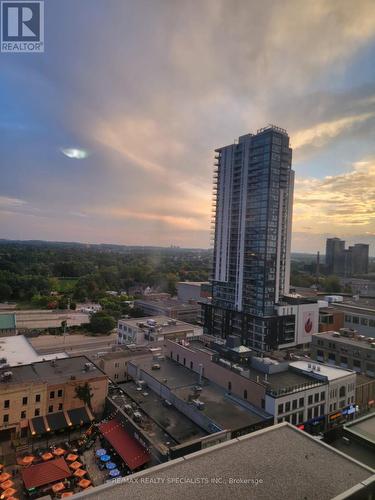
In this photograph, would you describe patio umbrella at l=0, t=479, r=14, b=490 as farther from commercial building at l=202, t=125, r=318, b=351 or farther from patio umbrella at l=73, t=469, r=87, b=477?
commercial building at l=202, t=125, r=318, b=351

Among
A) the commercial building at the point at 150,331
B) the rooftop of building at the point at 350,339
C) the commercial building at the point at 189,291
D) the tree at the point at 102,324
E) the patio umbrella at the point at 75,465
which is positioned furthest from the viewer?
the commercial building at the point at 189,291

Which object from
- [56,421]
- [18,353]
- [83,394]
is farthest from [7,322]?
[56,421]

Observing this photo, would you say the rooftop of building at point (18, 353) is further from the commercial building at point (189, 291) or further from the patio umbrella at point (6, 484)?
the commercial building at point (189, 291)

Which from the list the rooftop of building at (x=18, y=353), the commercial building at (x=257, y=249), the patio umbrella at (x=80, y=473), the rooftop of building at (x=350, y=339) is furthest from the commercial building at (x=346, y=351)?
the patio umbrella at (x=80, y=473)

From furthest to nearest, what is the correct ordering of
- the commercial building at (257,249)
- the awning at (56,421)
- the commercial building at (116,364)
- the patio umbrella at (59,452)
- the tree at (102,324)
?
the tree at (102,324), the commercial building at (257,249), the commercial building at (116,364), the awning at (56,421), the patio umbrella at (59,452)

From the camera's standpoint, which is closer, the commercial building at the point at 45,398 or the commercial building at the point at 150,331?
the commercial building at the point at 45,398
